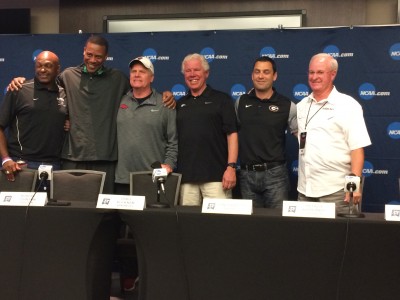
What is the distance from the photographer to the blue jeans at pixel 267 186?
3.40 meters

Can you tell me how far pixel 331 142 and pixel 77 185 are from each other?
1.57 meters

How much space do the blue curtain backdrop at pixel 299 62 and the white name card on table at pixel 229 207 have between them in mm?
1981

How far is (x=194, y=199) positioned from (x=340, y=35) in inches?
69.2

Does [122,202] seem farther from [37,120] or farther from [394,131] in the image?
[394,131]

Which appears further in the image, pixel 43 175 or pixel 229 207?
pixel 43 175

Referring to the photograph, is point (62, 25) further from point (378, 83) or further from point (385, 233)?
point (385, 233)

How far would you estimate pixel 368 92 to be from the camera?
4094 millimetres

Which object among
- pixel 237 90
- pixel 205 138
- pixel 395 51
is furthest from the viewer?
pixel 237 90

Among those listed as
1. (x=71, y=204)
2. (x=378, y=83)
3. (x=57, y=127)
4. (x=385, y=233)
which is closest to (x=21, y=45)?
(x=57, y=127)

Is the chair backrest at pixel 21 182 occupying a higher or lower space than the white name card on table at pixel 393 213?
lower

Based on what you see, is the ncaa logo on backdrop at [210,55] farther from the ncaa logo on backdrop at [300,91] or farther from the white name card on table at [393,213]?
the white name card on table at [393,213]

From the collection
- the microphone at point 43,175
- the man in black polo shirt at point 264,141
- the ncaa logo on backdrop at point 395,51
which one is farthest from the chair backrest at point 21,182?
the ncaa logo on backdrop at point 395,51

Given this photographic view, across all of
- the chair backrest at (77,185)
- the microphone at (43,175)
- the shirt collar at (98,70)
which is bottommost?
the chair backrest at (77,185)

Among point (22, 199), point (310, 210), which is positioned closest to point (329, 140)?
point (310, 210)
